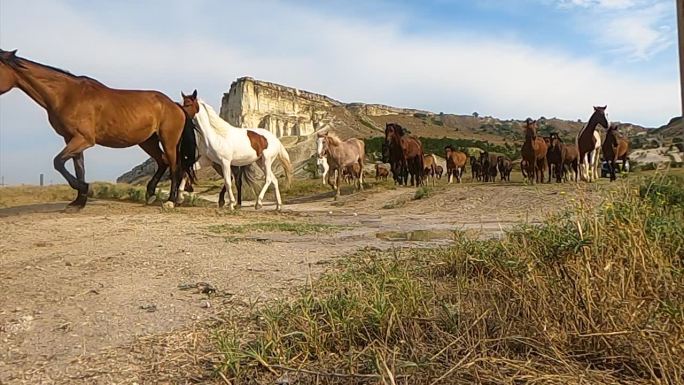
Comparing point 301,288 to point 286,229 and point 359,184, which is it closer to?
point 286,229

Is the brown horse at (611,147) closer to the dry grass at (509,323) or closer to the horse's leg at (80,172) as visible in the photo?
the horse's leg at (80,172)

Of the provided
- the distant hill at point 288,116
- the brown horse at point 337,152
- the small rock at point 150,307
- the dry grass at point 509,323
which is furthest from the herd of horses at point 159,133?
the distant hill at point 288,116

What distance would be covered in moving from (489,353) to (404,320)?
45 cm

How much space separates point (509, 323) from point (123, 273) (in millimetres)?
2978

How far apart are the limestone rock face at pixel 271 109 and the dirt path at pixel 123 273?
5686 cm

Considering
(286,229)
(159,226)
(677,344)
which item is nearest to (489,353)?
(677,344)

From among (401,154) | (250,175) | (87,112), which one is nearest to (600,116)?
(401,154)

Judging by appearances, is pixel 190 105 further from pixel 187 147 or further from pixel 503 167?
pixel 503 167

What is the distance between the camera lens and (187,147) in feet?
36.8

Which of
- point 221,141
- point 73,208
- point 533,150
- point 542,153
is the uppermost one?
point 221,141

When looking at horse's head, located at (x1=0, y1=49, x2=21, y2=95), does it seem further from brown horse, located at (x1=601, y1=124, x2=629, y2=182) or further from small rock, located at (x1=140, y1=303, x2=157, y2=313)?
brown horse, located at (x1=601, y1=124, x2=629, y2=182)

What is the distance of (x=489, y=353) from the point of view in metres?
2.29

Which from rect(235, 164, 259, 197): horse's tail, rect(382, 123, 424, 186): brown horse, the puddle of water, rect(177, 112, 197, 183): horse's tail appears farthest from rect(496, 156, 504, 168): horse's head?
the puddle of water

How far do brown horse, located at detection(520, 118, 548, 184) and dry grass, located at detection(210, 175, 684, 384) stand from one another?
1481 cm
